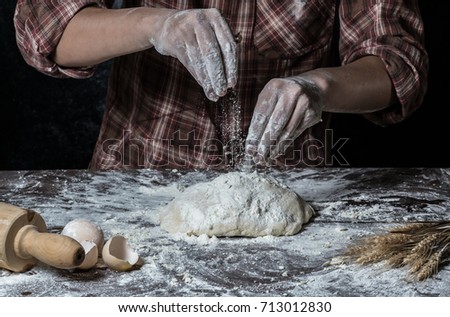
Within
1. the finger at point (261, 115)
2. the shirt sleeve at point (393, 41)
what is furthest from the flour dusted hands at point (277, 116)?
the shirt sleeve at point (393, 41)

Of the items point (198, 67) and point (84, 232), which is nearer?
point (84, 232)

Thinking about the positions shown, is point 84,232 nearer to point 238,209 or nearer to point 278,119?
point 238,209

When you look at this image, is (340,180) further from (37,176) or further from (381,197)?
(37,176)

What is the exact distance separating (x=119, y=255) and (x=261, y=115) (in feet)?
1.41

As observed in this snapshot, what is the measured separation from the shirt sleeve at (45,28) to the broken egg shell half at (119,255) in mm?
683

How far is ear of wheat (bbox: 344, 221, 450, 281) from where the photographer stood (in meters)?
1.48

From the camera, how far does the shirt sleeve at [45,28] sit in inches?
78.7

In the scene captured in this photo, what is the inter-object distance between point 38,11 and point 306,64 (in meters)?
0.71

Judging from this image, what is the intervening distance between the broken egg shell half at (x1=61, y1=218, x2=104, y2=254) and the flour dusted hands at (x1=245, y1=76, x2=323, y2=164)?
1.27ft

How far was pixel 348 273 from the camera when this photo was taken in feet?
4.87

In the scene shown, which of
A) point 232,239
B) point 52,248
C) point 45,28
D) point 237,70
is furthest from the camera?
point 45,28

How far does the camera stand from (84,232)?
5.07ft

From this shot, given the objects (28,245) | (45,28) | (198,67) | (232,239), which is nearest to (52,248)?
(28,245)

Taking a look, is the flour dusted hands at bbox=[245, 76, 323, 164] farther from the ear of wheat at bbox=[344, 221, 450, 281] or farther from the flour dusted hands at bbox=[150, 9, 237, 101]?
the ear of wheat at bbox=[344, 221, 450, 281]
